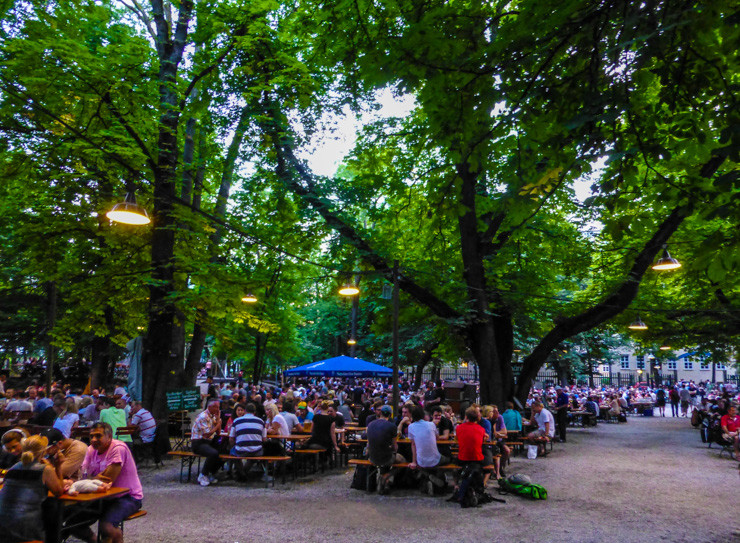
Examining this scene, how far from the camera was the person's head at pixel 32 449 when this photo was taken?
5047mm

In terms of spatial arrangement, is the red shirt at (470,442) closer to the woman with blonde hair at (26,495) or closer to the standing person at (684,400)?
the woman with blonde hair at (26,495)

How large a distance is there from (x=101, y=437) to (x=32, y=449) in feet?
3.24

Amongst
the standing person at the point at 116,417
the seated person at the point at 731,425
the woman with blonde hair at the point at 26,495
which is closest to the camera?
the woman with blonde hair at the point at 26,495

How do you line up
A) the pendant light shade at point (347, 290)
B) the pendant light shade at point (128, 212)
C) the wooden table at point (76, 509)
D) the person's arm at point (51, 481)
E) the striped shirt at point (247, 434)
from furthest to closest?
the pendant light shade at point (347, 290) → the striped shirt at point (247, 434) → the pendant light shade at point (128, 212) → the wooden table at point (76, 509) → the person's arm at point (51, 481)

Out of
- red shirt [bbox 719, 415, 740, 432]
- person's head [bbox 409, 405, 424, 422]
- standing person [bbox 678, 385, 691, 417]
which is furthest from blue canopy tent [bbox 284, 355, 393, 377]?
standing person [bbox 678, 385, 691, 417]

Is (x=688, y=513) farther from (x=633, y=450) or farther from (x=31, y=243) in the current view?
(x=31, y=243)

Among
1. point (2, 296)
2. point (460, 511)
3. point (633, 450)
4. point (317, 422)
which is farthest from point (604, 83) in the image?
point (2, 296)

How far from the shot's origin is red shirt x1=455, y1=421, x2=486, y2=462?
9320 mm

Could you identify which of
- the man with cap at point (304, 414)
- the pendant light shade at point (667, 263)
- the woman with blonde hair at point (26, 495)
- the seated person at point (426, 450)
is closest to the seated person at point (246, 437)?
the seated person at point (426, 450)

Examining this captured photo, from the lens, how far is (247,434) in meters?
10.9

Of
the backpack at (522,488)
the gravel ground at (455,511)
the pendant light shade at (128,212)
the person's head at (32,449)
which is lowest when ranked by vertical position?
the gravel ground at (455,511)

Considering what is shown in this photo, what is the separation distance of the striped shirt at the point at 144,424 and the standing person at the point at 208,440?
187cm

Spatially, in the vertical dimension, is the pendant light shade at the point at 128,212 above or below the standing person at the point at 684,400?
above

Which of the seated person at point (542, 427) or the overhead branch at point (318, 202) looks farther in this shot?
the seated person at point (542, 427)
